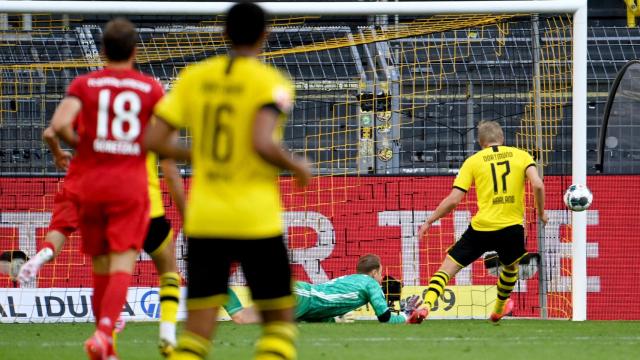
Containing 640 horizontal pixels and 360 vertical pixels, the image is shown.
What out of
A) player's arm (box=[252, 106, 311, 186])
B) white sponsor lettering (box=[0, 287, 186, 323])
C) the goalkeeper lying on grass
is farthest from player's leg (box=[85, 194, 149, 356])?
white sponsor lettering (box=[0, 287, 186, 323])

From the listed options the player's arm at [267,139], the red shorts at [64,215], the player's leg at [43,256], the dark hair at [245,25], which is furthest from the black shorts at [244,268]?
the red shorts at [64,215]

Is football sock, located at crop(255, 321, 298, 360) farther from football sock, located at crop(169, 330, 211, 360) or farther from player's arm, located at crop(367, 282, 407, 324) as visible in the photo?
player's arm, located at crop(367, 282, 407, 324)

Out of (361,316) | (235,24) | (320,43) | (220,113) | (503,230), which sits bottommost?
(361,316)

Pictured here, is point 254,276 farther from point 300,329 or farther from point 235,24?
point 300,329

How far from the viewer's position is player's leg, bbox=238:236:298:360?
4.86m

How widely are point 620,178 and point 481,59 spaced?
2088mm

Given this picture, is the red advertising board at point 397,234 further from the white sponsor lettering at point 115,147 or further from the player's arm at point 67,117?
the white sponsor lettering at point 115,147

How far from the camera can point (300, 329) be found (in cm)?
1049

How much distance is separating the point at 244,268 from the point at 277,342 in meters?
0.32

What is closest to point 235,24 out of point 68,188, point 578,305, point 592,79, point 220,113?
point 220,113

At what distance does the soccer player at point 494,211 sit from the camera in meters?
11.1

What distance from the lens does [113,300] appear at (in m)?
Answer: 6.33

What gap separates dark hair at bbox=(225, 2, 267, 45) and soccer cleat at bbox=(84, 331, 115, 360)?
184 centimetres

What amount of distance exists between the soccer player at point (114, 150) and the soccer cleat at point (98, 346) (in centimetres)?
16
